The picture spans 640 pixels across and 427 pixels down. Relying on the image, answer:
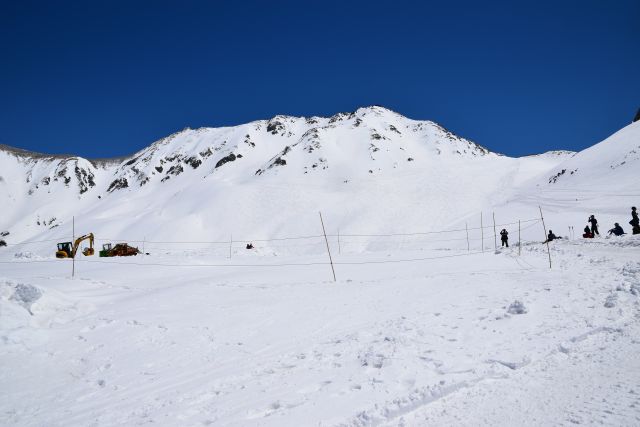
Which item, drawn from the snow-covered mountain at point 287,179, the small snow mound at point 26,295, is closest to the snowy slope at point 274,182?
the snow-covered mountain at point 287,179

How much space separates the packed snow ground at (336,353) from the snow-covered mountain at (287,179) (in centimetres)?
3685

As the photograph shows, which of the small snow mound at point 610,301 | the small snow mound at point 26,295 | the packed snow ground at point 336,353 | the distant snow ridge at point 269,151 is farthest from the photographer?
the distant snow ridge at point 269,151

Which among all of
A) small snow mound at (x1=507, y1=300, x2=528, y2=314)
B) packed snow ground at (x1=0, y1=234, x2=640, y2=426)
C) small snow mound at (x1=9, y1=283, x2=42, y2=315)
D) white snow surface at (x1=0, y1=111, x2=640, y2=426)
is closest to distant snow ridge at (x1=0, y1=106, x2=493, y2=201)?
white snow surface at (x1=0, y1=111, x2=640, y2=426)

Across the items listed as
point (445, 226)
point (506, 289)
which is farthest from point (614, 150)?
point (506, 289)

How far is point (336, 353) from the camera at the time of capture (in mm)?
7273

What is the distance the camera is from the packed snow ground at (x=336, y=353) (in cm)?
502

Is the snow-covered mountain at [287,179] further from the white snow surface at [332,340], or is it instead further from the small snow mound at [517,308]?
the small snow mound at [517,308]

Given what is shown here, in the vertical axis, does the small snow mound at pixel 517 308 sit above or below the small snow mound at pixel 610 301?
below

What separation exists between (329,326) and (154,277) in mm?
12655

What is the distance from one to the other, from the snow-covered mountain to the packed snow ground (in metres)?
36.8

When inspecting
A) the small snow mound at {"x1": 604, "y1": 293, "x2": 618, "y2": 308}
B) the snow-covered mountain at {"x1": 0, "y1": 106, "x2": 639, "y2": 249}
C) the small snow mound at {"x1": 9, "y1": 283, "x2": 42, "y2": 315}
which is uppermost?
the snow-covered mountain at {"x1": 0, "y1": 106, "x2": 639, "y2": 249}

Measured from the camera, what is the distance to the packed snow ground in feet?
16.5

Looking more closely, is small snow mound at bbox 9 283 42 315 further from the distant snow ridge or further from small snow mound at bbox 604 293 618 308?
the distant snow ridge

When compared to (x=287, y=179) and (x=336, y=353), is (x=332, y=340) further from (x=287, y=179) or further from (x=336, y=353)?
(x=287, y=179)
